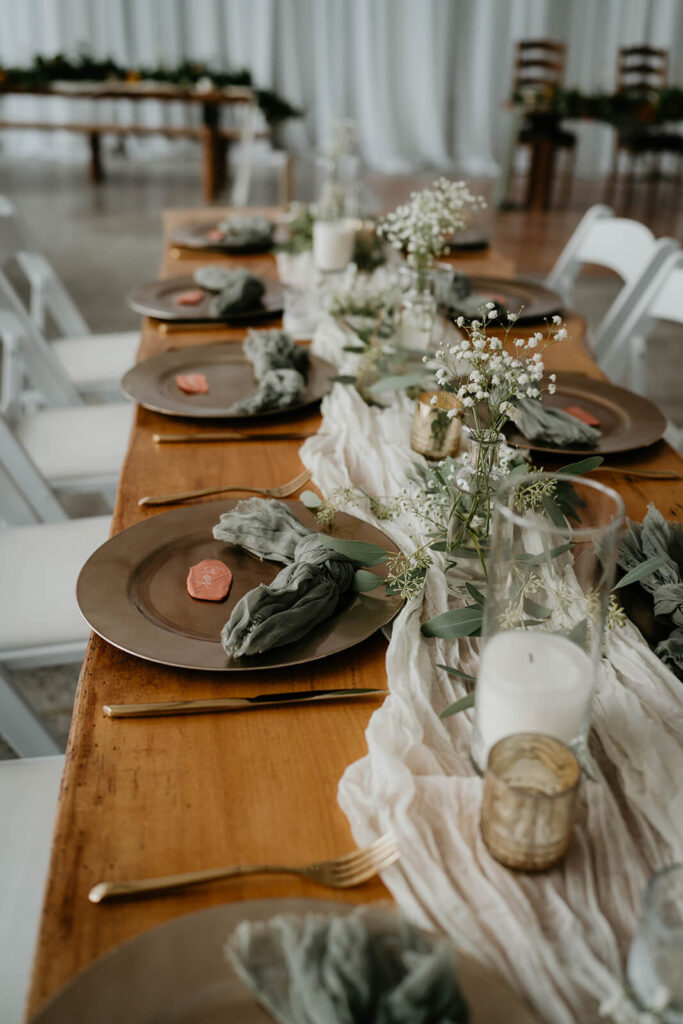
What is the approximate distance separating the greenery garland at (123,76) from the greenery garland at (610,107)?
6.19 ft

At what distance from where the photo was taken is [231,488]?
126 cm

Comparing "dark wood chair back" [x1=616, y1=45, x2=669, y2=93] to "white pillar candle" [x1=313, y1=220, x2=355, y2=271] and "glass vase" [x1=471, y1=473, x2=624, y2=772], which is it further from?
"glass vase" [x1=471, y1=473, x2=624, y2=772]

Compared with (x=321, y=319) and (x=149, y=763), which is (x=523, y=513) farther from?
(x=321, y=319)

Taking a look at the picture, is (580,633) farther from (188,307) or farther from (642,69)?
(642,69)

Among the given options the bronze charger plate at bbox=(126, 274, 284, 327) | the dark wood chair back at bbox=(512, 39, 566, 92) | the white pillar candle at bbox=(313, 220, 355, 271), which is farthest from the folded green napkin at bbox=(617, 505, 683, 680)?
the dark wood chair back at bbox=(512, 39, 566, 92)

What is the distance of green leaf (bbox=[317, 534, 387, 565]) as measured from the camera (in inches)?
39.5

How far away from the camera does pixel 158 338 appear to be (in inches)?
75.9

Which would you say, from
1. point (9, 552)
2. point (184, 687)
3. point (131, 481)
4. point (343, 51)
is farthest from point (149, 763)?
point (343, 51)

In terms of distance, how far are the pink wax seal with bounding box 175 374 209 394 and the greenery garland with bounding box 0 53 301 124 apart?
20.4 feet

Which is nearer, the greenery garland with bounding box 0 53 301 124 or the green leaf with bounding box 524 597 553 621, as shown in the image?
the green leaf with bounding box 524 597 553 621

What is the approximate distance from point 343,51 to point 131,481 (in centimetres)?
874

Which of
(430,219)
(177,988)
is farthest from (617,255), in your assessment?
(177,988)

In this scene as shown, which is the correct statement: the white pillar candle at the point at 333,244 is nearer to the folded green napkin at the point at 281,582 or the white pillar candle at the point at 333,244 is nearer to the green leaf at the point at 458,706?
the folded green napkin at the point at 281,582

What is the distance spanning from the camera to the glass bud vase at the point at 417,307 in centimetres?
163
